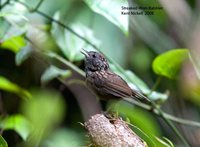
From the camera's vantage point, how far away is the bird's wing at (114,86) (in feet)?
7.68

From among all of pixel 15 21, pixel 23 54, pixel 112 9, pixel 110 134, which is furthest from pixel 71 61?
pixel 110 134

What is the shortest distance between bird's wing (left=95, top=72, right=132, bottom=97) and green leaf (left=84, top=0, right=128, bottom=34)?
1.25 ft

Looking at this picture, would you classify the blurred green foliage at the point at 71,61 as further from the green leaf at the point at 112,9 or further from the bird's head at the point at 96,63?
the bird's head at the point at 96,63

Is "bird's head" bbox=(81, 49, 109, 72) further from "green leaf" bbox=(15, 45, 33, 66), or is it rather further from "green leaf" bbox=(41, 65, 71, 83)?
"green leaf" bbox=(15, 45, 33, 66)

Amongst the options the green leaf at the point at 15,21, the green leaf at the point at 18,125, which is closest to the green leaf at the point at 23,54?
the green leaf at the point at 15,21

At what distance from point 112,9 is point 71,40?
52 centimetres

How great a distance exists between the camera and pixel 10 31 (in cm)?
311

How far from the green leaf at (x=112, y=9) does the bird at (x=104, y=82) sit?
218 mm

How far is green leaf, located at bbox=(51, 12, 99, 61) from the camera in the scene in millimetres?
3159

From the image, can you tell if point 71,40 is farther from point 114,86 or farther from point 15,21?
point 114,86

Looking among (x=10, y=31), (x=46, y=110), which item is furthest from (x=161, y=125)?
(x=10, y=31)

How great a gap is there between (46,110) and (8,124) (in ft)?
1.57

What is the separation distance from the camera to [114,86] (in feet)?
7.73

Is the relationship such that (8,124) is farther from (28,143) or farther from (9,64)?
(9,64)
